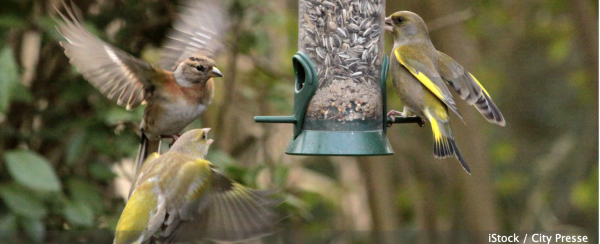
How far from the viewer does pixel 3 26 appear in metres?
4.63

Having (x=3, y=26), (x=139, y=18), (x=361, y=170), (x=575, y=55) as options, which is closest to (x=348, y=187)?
(x=361, y=170)

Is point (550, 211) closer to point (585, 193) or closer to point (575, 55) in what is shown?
point (585, 193)

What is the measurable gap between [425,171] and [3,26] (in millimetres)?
5372

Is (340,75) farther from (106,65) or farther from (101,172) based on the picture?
(101,172)

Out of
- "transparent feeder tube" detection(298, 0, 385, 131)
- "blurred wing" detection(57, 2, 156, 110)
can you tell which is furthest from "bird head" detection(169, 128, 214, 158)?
"transparent feeder tube" detection(298, 0, 385, 131)

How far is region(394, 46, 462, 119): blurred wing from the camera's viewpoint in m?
4.29

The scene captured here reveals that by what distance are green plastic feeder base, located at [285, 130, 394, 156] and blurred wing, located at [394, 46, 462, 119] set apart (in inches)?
17.5

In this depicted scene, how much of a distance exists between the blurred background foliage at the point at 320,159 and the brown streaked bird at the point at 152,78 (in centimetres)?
49

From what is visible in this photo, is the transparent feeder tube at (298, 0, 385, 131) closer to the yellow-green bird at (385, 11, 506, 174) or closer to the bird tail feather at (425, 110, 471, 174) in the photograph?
the yellow-green bird at (385, 11, 506, 174)

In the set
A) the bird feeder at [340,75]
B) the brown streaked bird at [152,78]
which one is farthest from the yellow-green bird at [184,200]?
the bird feeder at [340,75]

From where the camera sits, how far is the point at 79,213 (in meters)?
4.53

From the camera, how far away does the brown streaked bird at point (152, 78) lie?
12.2 feet

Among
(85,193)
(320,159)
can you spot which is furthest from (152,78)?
(320,159)

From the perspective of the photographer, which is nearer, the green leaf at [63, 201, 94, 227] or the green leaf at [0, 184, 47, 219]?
the green leaf at [0, 184, 47, 219]
